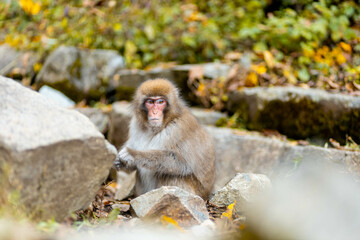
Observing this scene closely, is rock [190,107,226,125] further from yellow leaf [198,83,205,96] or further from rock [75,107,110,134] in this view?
rock [75,107,110,134]

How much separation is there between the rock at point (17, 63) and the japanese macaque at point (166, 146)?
4.83 metres

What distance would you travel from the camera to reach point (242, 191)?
3.59 metres

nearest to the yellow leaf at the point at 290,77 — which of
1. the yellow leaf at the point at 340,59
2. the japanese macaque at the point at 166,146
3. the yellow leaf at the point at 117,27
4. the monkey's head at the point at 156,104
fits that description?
the yellow leaf at the point at 340,59

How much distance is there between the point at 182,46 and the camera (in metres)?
8.34

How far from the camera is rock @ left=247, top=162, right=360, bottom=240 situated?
7.29 feet

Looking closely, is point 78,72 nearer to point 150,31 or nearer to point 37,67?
point 37,67

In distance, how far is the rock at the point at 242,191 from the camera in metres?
3.55

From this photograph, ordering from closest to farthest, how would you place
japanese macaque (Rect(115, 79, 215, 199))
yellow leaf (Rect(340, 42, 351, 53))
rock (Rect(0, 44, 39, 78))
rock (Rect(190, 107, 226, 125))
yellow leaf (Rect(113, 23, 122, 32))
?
japanese macaque (Rect(115, 79, 215, 199))
rock (Rect(190, 107, 226, 125))
yellow leaf (Rect(340, 42, 351, 53))
rock (Rect(0, 44, 39, 78))
yellow leaf (Rect(113, 23, 122, 32))

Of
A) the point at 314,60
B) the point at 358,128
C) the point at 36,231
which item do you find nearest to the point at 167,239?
the point at 36,231

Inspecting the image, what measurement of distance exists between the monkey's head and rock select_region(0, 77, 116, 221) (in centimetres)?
132

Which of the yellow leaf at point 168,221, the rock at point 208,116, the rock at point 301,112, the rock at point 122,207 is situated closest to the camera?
the yellow leaf at point 168,221

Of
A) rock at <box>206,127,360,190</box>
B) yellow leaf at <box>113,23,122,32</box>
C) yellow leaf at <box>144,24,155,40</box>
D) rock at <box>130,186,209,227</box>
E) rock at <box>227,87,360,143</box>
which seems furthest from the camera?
yellow leaf at <box>113,23,122,32</box>

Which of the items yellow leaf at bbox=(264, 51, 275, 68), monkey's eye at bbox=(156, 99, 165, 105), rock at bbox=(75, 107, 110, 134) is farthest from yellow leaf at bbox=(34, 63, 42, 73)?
monkey's eye at bbox=(156, 99, 165, 105)

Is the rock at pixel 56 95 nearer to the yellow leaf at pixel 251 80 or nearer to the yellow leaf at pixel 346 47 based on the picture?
the yellow leaf at pixel 251 80
